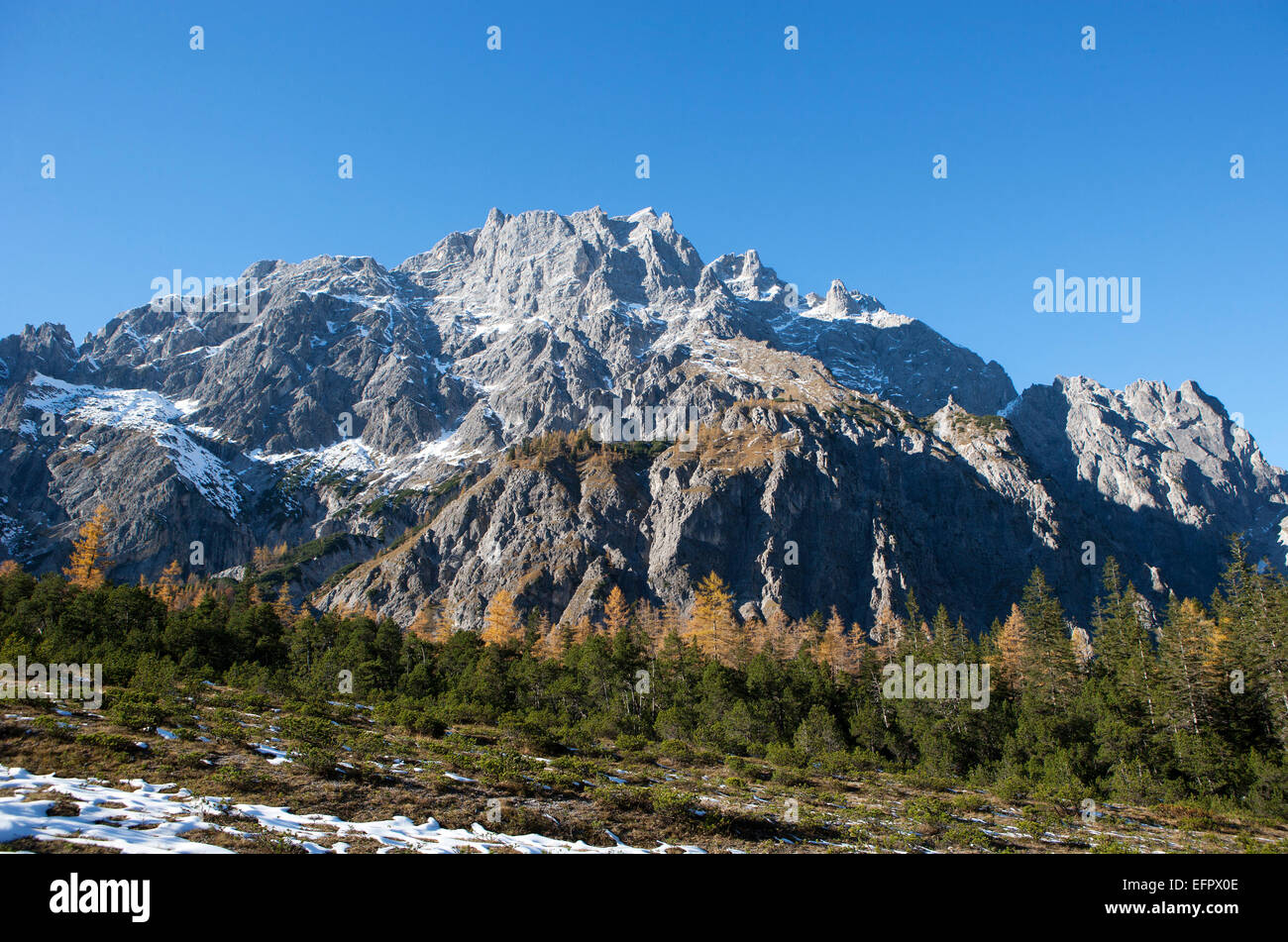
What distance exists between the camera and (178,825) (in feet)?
42.8

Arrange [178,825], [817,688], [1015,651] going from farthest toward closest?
[1015,651]
[817,688]
[178,825]

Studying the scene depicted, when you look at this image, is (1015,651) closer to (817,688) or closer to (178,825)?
(817,688)

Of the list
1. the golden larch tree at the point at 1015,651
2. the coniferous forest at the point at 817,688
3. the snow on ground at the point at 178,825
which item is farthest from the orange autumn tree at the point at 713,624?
the snow on ground at the point at 178,825

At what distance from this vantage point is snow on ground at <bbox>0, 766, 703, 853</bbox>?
1150 cm

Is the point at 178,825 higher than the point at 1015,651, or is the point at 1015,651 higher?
the point at 178,825

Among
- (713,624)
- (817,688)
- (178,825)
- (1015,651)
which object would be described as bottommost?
(1015,651)

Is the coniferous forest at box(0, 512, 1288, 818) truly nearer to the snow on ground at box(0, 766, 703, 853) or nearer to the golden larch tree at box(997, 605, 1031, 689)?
the golden larch tree at box(997, 605, 1031, 689)

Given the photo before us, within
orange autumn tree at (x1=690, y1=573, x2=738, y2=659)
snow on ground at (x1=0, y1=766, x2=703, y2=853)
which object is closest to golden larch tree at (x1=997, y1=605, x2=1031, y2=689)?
orange autumn tree at (x1=690, y1=573, x2=738, y2=659)

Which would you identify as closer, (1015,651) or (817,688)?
(817,688)

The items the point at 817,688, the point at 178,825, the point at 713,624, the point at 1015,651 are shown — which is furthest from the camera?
the point at 713,624

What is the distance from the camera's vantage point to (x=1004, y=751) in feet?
159

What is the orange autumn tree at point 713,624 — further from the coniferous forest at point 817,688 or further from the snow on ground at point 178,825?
the snow on ground at point 178,825

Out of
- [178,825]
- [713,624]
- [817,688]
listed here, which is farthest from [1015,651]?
[178,825]
